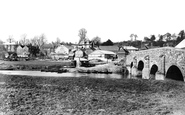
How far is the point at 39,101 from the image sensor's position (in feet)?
42.4

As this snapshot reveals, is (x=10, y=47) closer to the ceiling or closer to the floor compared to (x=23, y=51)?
closer to the ceiling

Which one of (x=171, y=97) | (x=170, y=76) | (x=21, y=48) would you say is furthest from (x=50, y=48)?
(x=171, y=97)

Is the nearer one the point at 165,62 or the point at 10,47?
the point at 165,62

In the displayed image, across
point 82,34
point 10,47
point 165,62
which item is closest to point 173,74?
point 165,62

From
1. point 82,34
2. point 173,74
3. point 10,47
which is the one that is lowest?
point 173,74

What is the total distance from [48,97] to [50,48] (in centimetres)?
12350

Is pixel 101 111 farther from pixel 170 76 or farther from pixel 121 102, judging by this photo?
pixel 170 76

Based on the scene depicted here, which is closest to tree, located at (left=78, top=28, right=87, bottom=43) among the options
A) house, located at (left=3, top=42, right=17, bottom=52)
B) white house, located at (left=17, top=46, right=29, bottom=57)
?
white house, located at (left=17, top=46, right=29, bottom=57)

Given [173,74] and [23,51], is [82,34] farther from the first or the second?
[173,74]

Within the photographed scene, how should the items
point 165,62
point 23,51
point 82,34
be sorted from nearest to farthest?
point 165,62 → point 23,51 → point 82,34

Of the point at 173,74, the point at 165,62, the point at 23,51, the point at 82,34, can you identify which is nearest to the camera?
the point at 165,62

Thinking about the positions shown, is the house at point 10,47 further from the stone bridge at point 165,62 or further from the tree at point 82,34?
the stone bridge at point 165,62

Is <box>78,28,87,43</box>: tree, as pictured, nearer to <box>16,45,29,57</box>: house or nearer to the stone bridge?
<box>16,45,29,57</box>: house

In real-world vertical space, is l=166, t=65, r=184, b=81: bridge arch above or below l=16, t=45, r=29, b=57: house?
below
